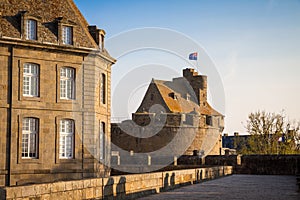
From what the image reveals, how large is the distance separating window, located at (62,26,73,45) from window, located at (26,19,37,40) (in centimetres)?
164

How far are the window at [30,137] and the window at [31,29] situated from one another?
13.9 feet

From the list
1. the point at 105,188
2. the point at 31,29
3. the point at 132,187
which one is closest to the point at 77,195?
the point at 105,188

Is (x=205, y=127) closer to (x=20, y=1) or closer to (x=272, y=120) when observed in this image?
(x=272, y=120)

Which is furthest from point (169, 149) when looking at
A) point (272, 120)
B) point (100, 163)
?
point (100, 163)

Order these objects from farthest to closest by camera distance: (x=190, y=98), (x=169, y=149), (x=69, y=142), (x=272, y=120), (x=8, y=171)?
(x=190, y=98) < (x=272, y=120) < (x=169, y=149) < (x=69, y=142) < (x=8, y=171)

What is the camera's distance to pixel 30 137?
2477cm

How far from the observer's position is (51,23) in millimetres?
26484

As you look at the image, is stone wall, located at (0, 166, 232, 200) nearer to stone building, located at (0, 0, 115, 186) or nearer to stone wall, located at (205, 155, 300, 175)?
stone building, located at (0, 0, 115, 186)

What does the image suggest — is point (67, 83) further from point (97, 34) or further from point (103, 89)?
point (97, 34)

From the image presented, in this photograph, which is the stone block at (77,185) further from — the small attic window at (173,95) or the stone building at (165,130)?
the small attic window at (173,95)

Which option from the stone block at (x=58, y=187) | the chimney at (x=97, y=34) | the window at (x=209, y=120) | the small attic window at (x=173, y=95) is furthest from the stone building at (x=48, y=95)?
the small attic window at (x=173, y=95)

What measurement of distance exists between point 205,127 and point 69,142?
2677 cm

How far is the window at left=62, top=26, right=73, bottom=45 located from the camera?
1045 inches

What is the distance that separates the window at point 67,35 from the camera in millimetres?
26531
